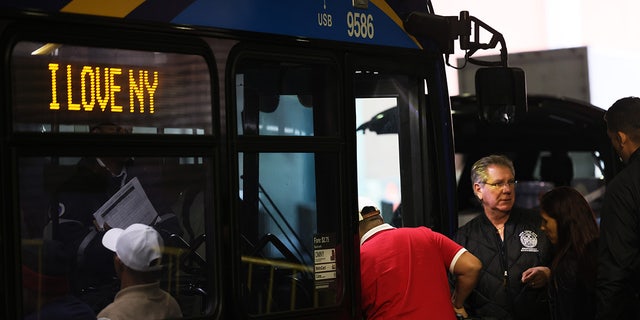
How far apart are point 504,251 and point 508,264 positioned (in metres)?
0.08

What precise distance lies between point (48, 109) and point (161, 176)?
1.93 ft

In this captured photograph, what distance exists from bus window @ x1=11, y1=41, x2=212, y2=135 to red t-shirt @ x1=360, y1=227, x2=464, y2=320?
115cm

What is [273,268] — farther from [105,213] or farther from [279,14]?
[279,14]

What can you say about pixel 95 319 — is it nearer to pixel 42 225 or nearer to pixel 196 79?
pixel 42 225

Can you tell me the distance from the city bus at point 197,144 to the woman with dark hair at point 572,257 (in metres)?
A: 1.42

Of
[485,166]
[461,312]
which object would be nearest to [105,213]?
[461,312]

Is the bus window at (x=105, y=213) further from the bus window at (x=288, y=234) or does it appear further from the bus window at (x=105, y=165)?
the bus window at (x=288, y=234)

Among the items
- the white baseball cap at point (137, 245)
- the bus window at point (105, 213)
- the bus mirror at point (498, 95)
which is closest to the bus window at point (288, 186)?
the bus window at point (105, 213)

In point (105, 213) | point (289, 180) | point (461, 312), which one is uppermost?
point (289, 180)

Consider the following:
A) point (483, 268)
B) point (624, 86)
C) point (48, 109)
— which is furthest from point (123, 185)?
point (624, 86)

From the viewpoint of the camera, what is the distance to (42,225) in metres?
4.07

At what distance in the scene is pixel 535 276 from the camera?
5.95 m

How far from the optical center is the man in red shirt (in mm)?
5180

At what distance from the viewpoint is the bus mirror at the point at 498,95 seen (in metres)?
6.00
